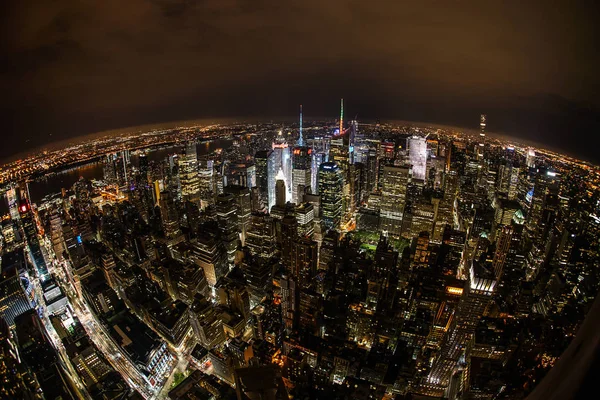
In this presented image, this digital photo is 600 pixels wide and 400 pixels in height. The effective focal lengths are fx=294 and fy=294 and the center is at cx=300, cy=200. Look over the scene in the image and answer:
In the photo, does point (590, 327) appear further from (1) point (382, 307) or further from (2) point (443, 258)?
(2) point (443, 258)

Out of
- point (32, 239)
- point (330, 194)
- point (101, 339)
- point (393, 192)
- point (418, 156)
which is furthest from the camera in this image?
point (418, 156)

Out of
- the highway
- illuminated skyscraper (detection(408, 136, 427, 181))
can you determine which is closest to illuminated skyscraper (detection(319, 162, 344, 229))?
illuminated skyscraper (detection(408, 136, 427, 181))

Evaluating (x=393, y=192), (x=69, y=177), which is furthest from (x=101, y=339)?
(x=69, y=177)

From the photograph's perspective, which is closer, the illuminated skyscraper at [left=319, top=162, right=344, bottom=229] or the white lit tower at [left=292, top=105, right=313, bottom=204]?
the illuminated skyscraper at [left=319, top=162, right=344, bottom=229]

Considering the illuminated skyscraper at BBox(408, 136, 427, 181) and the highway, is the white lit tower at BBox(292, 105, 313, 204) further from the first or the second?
the highway

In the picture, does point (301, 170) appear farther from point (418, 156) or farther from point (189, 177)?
point (418, 156)

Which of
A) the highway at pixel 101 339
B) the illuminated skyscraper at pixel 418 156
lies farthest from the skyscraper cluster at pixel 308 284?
the illuminated skyscraper at pixel 418 156

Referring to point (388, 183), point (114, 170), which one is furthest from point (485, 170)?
point (114, 170)
